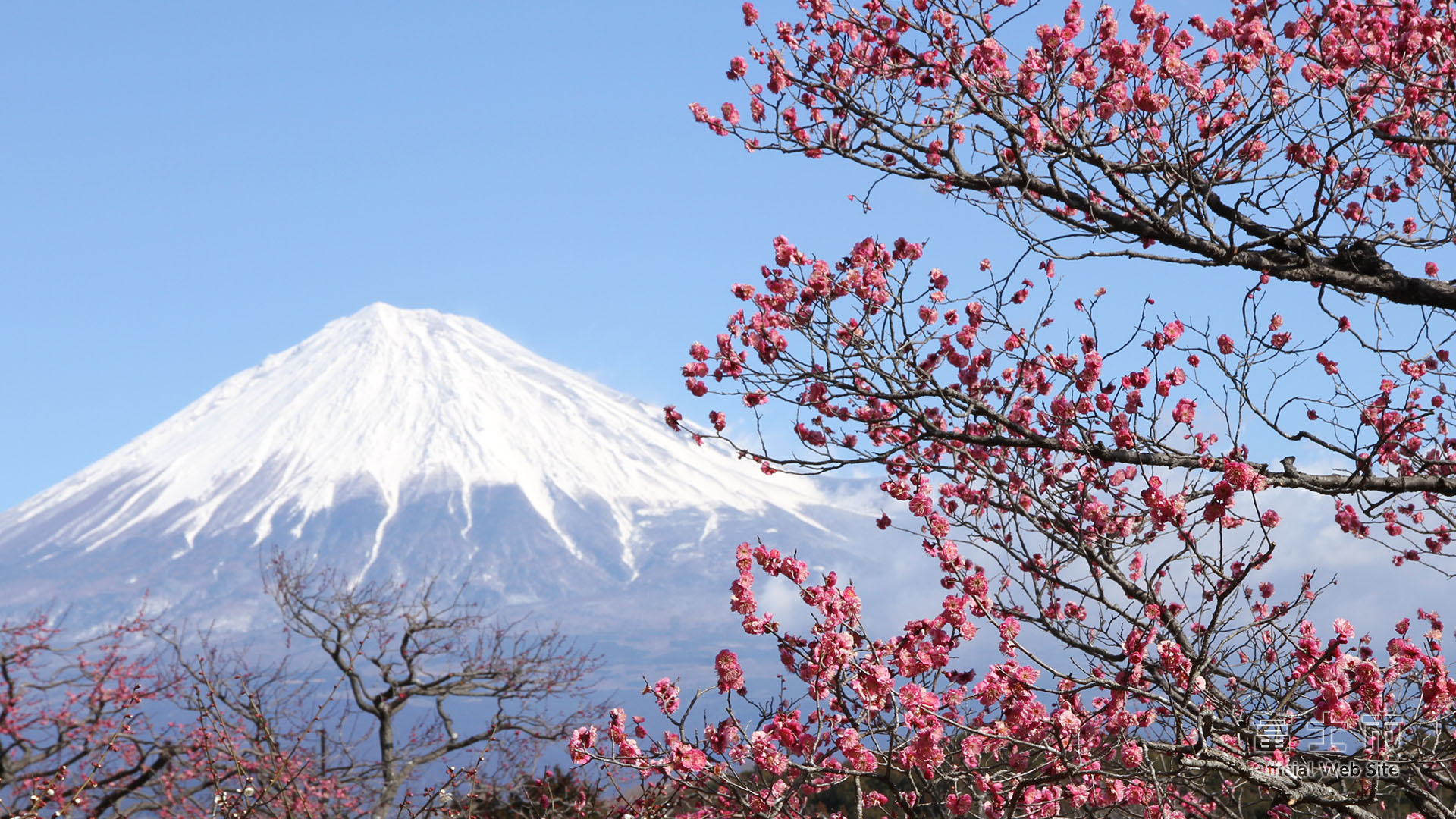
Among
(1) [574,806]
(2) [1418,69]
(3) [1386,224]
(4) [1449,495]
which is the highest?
(2) [1418,69]

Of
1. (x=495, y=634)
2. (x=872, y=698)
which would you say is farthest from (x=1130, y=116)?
(x=495, y=634)

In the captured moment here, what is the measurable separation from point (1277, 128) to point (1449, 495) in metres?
2.06

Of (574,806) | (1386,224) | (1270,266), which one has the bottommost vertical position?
(574,806)

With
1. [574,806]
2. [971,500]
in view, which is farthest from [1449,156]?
[574,806]

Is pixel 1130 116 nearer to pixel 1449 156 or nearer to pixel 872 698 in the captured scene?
pixel 1449 156

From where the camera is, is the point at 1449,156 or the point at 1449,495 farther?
the point at 1449,156

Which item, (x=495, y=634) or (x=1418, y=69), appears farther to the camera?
(x=495, y=634)

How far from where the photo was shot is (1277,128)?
604cm

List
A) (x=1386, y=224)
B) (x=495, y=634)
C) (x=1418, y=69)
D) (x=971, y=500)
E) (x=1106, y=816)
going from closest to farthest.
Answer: (x=1106, y=816), (x=1418, y=69), (x=1386, y=224), (x=971, y=500), (x=495, y=634)

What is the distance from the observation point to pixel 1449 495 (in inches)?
228

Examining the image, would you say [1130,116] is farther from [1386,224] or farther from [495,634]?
[495,634]

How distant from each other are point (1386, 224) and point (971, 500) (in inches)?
110

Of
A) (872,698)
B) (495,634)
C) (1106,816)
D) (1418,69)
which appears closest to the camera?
(872,698)

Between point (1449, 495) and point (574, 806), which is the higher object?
→ point (1449, 495)
